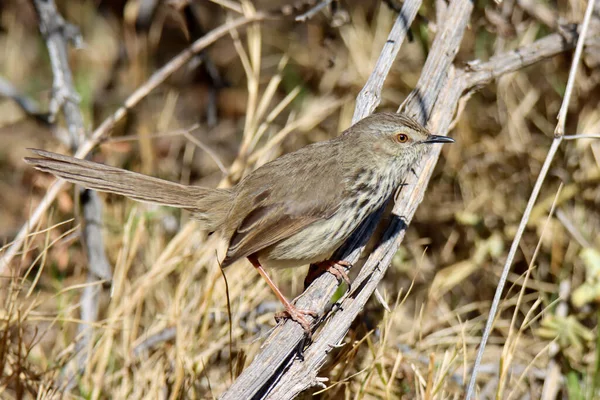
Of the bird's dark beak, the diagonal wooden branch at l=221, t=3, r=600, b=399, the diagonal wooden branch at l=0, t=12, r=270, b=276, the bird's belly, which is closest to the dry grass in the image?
the diagonal wooden branch at l=0, t=12, r=270, b=276

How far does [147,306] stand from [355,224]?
1663mm

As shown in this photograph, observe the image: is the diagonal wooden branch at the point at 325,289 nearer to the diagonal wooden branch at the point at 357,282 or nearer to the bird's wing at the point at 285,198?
the diagonal wooden branch at the point at 357,282

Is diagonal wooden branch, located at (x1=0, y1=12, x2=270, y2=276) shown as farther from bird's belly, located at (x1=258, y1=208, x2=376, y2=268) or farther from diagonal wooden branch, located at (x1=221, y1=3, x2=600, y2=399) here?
diagonal wooden branch, located at (x1=221, y1=3, x2=600, y2=399)

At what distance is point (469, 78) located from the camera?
13.6ft

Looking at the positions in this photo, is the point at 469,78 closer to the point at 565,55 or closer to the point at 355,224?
the point at 355,224

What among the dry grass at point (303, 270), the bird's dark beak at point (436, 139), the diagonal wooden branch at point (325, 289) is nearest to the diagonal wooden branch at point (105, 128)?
the dry grass at point (303, 270)

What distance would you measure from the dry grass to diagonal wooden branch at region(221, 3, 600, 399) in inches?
11.3

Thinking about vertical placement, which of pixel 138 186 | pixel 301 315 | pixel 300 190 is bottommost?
pixel 301 315

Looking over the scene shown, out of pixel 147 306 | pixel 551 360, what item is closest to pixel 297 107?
pixel 147 306

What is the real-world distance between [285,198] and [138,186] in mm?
838

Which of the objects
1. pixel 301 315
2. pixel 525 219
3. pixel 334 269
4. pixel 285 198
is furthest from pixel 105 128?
pixel 525 219

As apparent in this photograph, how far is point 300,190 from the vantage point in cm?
423

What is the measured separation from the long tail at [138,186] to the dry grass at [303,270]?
328 mm

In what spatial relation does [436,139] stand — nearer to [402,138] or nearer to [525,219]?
[402,138]
